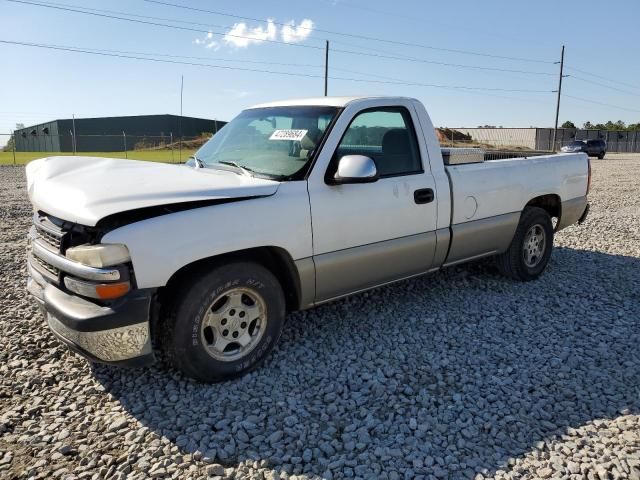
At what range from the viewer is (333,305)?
15.9ft

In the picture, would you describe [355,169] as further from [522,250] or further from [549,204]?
[549,204]

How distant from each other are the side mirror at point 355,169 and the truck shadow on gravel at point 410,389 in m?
1.35

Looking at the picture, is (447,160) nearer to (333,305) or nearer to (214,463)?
(333,305)

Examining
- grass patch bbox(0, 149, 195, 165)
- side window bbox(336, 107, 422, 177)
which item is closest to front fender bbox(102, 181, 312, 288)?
side window bbox(336, 107, 422, 177)

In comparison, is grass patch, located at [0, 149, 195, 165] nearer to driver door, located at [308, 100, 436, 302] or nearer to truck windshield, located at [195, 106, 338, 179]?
truck windshield, located at [195, 106, 338, 179]

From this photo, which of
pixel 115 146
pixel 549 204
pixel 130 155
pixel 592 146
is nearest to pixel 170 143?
pixel 130 155

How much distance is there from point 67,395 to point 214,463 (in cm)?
125

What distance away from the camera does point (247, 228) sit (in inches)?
129

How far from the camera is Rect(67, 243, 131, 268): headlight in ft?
9.30

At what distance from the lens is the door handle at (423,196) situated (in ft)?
13.8

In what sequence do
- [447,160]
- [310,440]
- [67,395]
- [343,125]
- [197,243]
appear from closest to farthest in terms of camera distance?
[310,440] → [197,243] → [67,395] → [343,125] → [447,160]

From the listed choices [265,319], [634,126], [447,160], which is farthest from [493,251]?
[634,126]

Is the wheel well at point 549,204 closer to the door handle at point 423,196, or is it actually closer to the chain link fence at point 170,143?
the door handle at point 423,196

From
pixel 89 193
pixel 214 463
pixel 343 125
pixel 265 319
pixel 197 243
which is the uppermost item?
pixel 343 125
